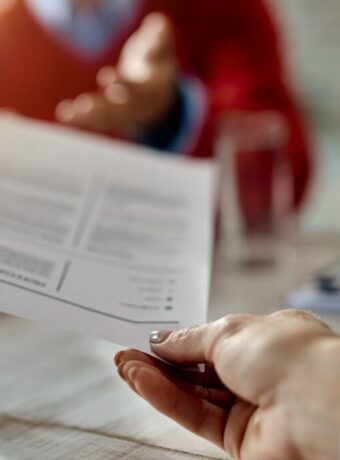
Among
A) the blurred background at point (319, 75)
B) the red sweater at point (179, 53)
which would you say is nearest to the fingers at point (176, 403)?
the red sweater at point (179, 53)

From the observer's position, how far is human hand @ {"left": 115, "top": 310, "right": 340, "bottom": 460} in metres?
0.28

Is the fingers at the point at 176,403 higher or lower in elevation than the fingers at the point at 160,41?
lower

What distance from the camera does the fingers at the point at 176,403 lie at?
344 millimetres

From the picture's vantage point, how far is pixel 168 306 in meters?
0.45

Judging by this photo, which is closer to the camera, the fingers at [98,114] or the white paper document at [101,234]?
the white paper document at [101,234]

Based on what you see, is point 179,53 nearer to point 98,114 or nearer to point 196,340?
point 98,114

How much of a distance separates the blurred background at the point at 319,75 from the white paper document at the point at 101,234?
0.98 meters

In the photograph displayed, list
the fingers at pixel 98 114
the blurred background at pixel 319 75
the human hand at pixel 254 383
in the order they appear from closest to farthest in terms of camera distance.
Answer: the human hand at pixel 254 383 → the fingers at pixel 98 114 → the blurred background at pixel 319 75

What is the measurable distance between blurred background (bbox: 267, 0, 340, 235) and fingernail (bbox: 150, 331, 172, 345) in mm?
1343

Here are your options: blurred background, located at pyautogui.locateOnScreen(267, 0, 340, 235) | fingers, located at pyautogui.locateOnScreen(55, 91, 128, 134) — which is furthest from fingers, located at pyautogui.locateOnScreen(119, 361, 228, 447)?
blurred background, located at pyautogui.locateOnScreen(267, 0, 340, 235)

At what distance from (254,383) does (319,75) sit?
154cm

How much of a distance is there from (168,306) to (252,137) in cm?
57

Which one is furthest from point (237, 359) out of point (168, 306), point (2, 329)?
point (2, 329)

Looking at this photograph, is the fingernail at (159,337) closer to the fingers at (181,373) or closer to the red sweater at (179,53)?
the fingers at (181,373)
